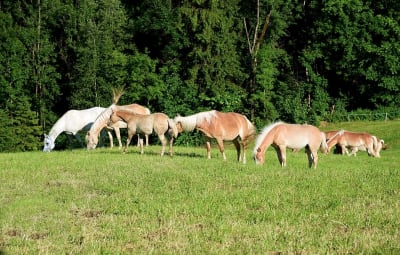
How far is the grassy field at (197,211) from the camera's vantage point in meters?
7.60

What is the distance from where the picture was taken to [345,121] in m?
52.1

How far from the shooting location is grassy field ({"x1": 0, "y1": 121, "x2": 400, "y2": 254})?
7.60m

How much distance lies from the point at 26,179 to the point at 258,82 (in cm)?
3898

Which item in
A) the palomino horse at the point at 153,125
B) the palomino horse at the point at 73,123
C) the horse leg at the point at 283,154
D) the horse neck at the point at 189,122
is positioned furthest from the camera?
the palomino horse at the point at 73,123

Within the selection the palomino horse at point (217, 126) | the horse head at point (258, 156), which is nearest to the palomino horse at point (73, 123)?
the palomino horse at point (217, 126)

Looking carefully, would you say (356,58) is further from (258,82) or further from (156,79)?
(156,79)

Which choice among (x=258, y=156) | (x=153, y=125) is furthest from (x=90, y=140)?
(x=258, y=156)

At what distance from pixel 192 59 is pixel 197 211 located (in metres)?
39.5

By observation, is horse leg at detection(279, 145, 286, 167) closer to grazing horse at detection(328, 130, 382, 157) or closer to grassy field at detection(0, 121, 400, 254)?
grassy field at detection(0, 121, 400, 254)

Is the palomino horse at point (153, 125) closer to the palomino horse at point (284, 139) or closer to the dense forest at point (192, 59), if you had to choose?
the palomino horse at point (284, 139)

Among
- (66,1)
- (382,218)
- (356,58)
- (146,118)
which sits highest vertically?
(66,1)

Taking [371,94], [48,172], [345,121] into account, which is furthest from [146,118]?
[371,94]

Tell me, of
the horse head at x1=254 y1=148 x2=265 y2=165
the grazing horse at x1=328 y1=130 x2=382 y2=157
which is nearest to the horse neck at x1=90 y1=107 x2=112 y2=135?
the horse head at x1=254 y1=148 x2=265 y2=165

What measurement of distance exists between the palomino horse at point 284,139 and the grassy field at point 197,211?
1413 mm
